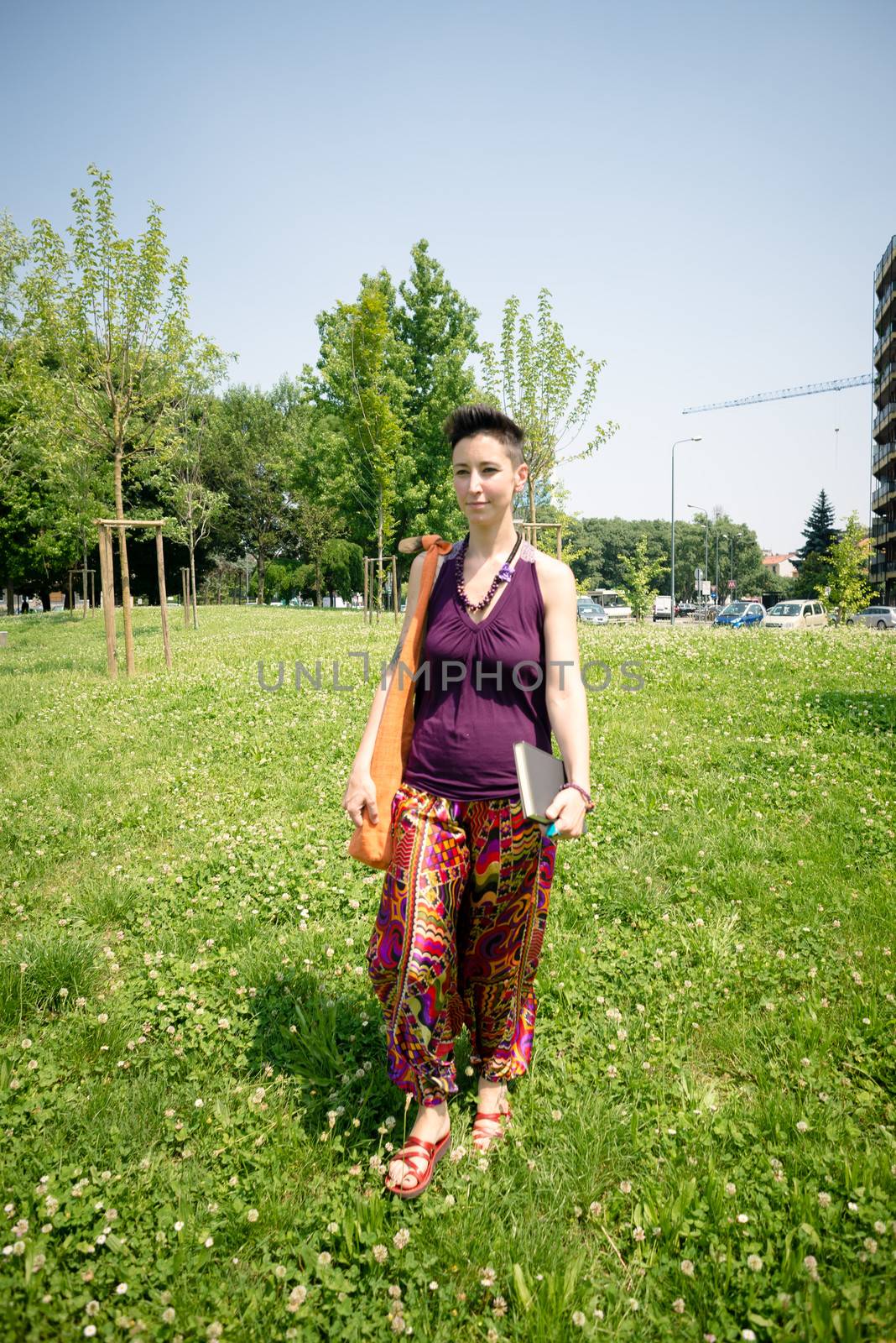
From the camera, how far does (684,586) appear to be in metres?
131

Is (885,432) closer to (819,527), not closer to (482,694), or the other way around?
(819,527)

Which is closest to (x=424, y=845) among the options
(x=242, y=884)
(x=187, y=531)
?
(x=242, y=884)

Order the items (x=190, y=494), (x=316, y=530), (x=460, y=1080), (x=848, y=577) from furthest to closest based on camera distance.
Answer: (x=316, y=530) < (x=190, y=494) < (x=848, y=577) < (x=460, y=1080)

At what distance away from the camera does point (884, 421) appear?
70.2 meters

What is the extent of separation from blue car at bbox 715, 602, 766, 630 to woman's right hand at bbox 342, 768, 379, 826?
39558 millimetres

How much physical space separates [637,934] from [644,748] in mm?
3435

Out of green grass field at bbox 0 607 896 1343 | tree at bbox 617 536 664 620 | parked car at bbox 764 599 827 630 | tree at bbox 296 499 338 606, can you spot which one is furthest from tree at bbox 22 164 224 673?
tree at bbox 296 499 338 606

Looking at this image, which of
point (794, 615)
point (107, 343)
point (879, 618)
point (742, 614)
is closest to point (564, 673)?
point (107, 343)

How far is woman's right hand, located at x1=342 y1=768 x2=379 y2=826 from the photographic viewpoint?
112 inches

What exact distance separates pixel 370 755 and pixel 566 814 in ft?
2.66

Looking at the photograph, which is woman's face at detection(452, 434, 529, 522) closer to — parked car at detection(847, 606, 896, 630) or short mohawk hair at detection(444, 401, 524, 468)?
short mohawk hair at detection(444, 401, 524, 468)

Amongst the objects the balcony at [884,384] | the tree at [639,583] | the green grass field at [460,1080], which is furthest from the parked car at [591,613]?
the balcony at [884,384]

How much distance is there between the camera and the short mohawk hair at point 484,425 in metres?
2.87

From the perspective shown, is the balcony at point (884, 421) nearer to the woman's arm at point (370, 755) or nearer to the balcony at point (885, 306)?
the balcony at point (885, 306)
